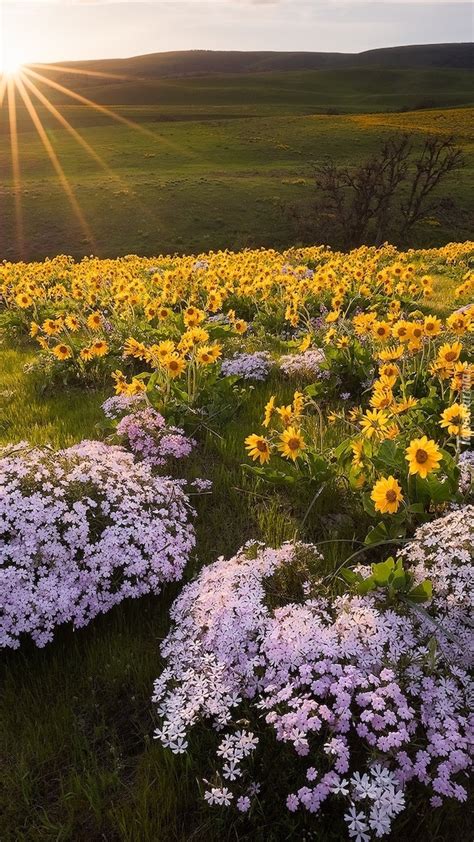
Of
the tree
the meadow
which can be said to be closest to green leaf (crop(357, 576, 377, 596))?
the tree

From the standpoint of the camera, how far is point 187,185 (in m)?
49.6

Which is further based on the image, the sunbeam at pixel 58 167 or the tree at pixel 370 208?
the sunbeam at pixel 58 167

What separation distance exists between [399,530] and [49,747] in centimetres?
232

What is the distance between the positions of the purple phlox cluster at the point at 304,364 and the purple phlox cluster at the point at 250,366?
0.23 m

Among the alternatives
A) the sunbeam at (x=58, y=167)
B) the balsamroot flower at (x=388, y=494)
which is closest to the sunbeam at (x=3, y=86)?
the sunbeam at (x=58, y=167)

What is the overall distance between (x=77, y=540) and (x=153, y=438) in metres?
1.79

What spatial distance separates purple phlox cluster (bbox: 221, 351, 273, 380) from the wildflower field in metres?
1.48

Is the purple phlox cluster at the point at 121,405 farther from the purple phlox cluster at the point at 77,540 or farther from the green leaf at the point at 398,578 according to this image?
the green leaf at the point at 398,578

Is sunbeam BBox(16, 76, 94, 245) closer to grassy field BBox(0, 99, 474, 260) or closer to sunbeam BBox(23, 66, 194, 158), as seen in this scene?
grassy field BBox(0, 99, 474, 260)

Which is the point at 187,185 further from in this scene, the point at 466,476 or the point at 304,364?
the point at 466,476

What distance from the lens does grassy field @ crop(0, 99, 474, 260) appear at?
39.9m

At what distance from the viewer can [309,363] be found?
22.9 feet

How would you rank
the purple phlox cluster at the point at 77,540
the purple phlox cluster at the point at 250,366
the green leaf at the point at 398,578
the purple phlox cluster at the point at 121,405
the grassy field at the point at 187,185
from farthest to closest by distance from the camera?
the grassy field at the point at 187,185, the purple phlox cluster at the point at 250,366, the purple phlox cluster at the point at 121,405, the purple phlox cluster at the point at 77,540, the green leaf at the point at 398,578

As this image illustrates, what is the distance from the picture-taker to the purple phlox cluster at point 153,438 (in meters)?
5.10
